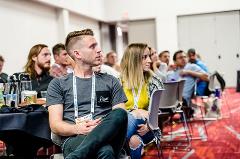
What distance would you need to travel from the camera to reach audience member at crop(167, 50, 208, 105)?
20.2 ft

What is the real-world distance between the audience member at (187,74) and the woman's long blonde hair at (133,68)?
260 centimetres

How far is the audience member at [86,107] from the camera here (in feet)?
7.50

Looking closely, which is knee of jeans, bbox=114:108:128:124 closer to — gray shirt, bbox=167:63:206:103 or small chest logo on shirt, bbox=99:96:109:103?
small chest logo on shirt, bbox=99:96:109:103

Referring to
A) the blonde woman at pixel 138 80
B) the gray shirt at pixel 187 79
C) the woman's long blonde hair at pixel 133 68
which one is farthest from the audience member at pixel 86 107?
the gray shirt at pixel 187 79

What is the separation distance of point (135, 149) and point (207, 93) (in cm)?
413

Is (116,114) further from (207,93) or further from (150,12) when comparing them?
(150,12)

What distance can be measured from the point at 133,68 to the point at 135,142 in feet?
2.57

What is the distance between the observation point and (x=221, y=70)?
13070 millimetres

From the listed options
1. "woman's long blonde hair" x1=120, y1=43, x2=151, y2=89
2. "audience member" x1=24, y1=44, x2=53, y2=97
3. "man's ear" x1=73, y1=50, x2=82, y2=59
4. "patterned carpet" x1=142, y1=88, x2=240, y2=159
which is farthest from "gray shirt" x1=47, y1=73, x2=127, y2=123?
"patterned carpet" x1=142, y1=88, x2=240, y2=159

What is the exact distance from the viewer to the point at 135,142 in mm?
3061

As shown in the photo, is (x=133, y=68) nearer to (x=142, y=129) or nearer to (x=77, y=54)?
(x=142, y=129)

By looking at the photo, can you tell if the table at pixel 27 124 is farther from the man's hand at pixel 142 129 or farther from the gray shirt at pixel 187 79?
the gray shirt at pixel 187 79

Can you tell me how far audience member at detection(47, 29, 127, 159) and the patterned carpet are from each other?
76.2 inches

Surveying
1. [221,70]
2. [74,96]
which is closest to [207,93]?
[74,96]
